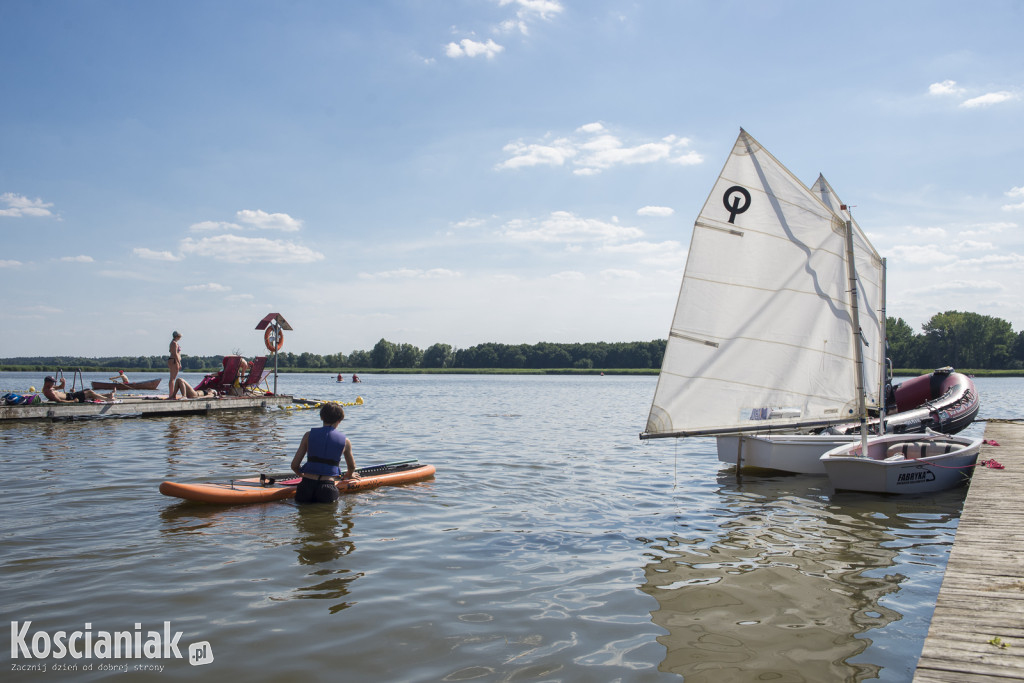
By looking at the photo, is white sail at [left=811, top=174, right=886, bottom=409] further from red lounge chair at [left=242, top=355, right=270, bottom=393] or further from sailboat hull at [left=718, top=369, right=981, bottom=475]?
red lounge chair at [left=242, top=355, right=270, bottom=393]

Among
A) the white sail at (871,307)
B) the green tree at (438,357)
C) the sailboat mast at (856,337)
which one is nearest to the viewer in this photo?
the sailboat mast at (856,337)

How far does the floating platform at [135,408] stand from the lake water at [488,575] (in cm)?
1001

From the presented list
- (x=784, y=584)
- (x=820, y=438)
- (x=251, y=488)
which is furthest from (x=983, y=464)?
(x=251, y=488)

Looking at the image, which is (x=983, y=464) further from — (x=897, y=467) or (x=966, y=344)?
(x=966, y=344)

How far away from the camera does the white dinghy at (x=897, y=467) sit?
1230 centimetres

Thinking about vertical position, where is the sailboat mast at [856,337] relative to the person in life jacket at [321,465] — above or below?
above

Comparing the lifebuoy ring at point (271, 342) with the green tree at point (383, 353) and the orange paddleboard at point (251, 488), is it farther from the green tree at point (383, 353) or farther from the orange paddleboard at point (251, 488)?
the green tree at point (383, 353)

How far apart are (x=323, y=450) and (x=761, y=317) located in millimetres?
7859

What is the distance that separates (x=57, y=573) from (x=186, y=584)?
1573 millimetres

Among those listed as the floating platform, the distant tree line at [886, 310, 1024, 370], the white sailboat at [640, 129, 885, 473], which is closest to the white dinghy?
the white sailboat at [640, 129, 885, 473]

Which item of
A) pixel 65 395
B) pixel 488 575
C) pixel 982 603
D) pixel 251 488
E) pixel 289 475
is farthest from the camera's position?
pixel 65 395

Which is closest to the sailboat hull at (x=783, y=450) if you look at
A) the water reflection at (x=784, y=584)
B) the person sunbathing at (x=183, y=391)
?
the water reflection at (x=784, y=584)

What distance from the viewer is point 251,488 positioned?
11.0m

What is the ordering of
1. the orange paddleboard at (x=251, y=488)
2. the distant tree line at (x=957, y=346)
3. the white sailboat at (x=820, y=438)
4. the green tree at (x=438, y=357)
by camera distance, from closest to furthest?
the orange paddleboard at (x=251, y=488) < the white sailboat at (x=820, y=438) < the distant tree line at (x=957, y=346) < the green tree at (x=438, y=357)
